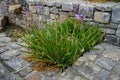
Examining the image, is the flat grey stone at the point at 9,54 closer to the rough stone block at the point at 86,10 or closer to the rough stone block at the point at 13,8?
the rough stone block at the point at 86,10

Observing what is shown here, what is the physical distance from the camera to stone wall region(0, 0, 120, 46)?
10.3ft

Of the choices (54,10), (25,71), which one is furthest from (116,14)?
(25,71)

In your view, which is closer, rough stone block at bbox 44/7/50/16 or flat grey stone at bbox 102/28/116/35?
flat grey stone at bbox 102/28/116/35

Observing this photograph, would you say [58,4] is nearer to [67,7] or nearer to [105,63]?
[67,7]

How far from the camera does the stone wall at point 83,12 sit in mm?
3131

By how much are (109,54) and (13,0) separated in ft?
10.4

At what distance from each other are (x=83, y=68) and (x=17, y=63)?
1030 millimetres

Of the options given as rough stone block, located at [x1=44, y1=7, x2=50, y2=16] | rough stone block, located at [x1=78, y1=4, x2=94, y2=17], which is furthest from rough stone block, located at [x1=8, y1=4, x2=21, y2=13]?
rough stone block, located at [x1=78, y1=4, x2=94, y2=17]

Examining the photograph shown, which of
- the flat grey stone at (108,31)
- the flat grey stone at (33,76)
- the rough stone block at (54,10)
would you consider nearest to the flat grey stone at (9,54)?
the flat grey stone at (33,76)

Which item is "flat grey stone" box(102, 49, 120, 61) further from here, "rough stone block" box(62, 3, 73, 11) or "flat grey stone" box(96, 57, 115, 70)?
"rough stone block" box(62, 3, 73, 11)

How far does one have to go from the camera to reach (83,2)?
353cm

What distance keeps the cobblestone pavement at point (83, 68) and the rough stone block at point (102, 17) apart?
15.8 inches

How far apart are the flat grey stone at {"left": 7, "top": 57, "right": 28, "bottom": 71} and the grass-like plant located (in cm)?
21

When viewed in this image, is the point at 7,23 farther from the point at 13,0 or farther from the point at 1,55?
the point at 1,55
